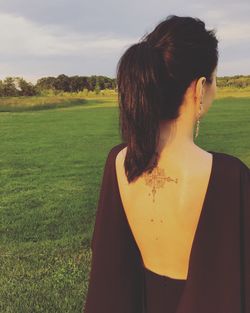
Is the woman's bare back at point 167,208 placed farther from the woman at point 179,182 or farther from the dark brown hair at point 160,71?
the dark brown hair at point 160,71

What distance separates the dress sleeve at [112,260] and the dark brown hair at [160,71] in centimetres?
28

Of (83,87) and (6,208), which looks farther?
(83,87)

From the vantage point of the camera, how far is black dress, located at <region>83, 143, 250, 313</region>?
6.13 ft

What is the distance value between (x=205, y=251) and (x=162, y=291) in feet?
0.97

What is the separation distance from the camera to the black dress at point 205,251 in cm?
187

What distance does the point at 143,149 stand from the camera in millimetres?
1944

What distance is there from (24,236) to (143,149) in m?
5.81

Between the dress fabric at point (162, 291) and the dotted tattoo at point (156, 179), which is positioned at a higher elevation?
the dotted tattoo at point (156, 179)

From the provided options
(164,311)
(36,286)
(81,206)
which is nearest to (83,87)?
(81,206)

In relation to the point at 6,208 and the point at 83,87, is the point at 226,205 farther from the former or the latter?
the point at 83,87

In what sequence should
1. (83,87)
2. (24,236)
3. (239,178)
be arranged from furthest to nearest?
(83,87), (24,236), (239,178)

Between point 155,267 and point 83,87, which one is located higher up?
point 155,267

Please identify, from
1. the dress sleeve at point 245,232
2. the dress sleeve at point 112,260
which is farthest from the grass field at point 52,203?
the dress sleeve at point 245,232

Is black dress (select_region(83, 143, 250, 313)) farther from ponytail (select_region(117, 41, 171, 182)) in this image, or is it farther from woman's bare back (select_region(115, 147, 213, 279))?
ponytail (select_region(117, 41, 171, 182))
